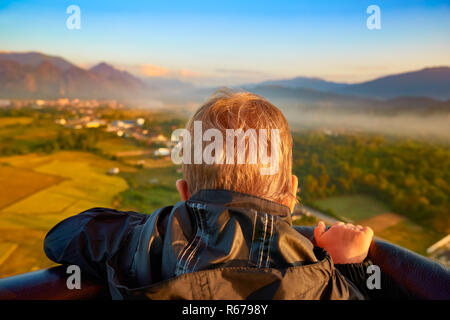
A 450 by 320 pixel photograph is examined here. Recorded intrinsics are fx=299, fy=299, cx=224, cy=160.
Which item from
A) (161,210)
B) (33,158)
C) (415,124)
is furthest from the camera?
(415,124)

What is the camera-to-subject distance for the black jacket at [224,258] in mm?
503

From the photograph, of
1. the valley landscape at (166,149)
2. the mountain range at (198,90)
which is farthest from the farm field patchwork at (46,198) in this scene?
the mountain range at (198,90)

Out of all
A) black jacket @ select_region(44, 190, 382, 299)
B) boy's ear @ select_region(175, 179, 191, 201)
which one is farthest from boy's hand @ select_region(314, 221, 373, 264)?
boy's ear @ select_region(175, 179, 191, 201)

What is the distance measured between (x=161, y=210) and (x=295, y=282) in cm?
31

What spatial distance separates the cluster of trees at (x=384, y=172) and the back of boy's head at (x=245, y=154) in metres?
1.92

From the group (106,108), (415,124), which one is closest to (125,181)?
(106,108)

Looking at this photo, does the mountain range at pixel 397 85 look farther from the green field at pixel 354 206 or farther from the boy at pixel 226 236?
the boy at pixel 226 236

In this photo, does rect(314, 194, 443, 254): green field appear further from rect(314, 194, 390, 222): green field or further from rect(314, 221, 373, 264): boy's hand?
rect(314, 221, 373, 264): boy's hand

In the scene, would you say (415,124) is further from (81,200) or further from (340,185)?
(81,200)

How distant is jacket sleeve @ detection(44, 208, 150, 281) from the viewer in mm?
672

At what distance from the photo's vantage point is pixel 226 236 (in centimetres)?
54

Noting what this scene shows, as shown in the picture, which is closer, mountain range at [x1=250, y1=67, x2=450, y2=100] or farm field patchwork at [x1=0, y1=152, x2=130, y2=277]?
farm field patchwork at [x1=0, y1=152, x2=130, y2=277]

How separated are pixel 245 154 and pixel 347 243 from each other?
0.36 meters
